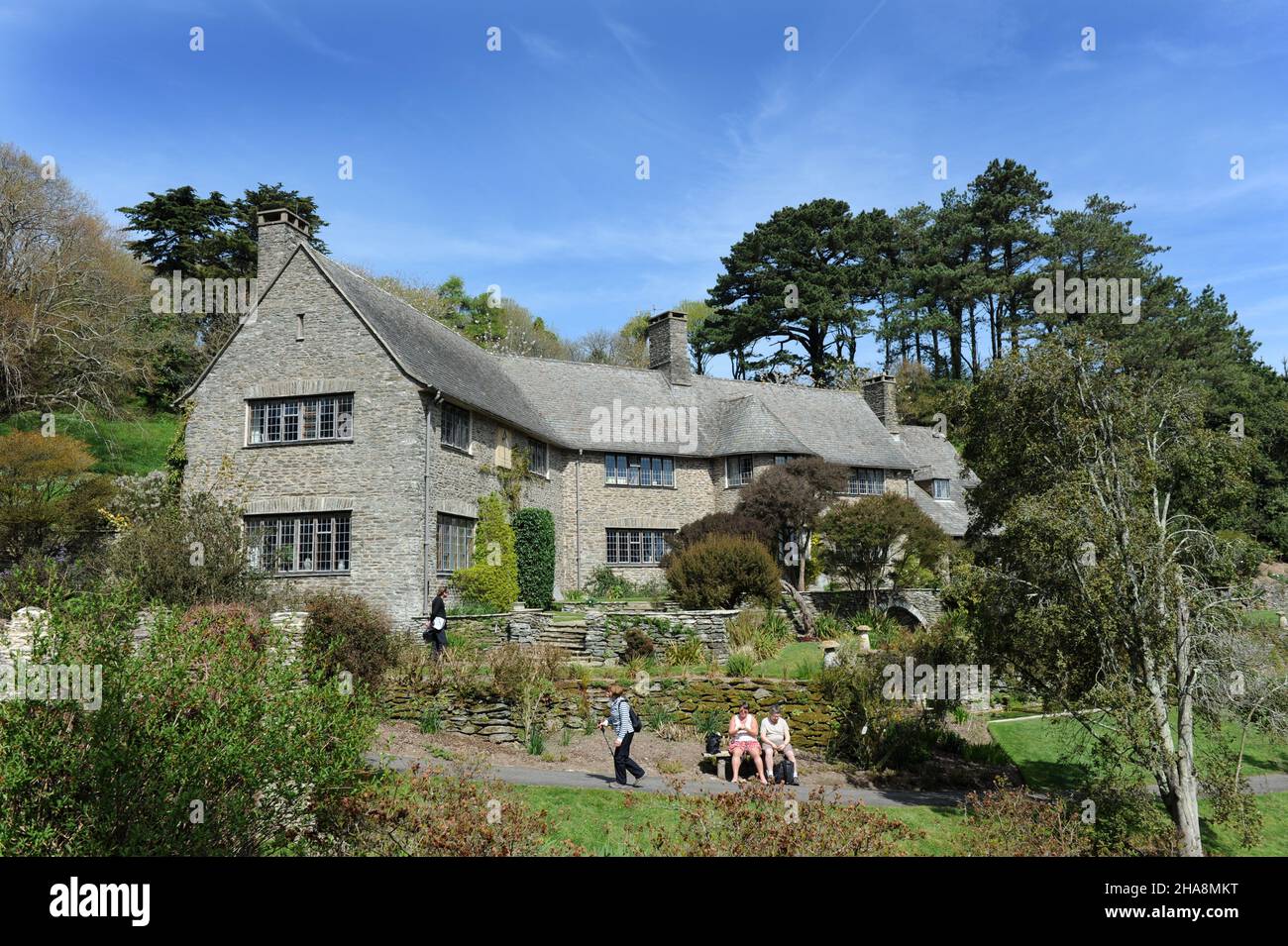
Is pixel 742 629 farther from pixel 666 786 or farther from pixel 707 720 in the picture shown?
pixel 666 786

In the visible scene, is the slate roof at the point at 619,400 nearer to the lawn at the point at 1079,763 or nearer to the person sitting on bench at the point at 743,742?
the person sitting on bench at the point at 743,742

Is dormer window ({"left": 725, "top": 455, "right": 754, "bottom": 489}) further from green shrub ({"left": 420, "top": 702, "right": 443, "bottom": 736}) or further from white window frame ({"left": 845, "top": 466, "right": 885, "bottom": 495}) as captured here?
green shrub ({"left": 420, "top": 702, "right": 443, "bottom": 736})

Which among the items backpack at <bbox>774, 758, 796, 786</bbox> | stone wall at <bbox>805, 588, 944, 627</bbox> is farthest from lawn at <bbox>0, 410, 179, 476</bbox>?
backpack at <bbox>774, 758, 796, 786</bbox>

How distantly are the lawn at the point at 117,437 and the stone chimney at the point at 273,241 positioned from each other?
49.0 feet

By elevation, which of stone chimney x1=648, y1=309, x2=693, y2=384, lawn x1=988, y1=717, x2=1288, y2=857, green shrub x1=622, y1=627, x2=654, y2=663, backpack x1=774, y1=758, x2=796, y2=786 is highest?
stone chimney x1=648, y1=309, x2=693, y2=384

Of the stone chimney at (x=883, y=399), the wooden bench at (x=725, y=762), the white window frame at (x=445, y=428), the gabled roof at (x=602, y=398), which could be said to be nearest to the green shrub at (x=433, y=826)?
the wooden bench at (x=725, y=762)

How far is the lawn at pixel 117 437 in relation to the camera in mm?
37000

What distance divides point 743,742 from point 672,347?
26171 mm

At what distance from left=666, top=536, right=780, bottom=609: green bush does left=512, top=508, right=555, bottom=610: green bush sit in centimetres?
427

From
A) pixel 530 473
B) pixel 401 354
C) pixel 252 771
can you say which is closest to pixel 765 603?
pixel 530 473

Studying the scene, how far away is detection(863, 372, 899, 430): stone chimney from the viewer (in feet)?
141

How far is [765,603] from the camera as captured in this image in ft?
83.4
